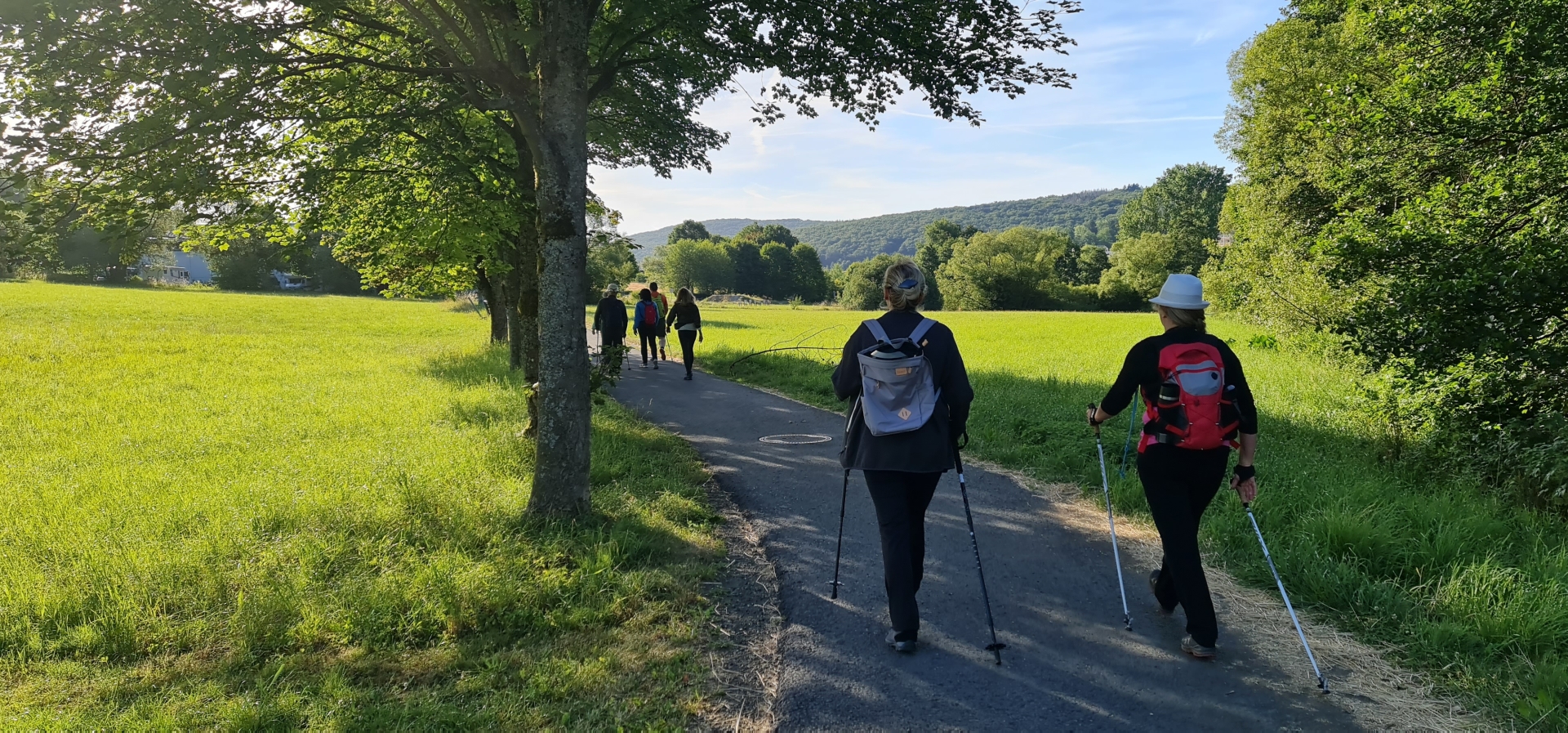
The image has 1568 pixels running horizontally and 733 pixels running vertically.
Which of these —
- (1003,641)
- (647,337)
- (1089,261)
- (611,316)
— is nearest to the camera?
(1003,641)

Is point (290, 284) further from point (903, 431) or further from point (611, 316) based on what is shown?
point (903, 431)

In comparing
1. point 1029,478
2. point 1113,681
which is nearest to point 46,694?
point 1113,681

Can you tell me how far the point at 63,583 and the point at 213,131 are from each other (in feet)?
10.5

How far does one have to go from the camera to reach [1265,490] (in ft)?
21.1

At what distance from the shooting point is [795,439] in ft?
31.4

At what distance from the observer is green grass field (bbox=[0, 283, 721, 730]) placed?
11.6 ft

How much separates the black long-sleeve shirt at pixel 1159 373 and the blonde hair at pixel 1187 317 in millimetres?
24

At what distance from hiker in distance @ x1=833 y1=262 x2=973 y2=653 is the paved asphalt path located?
0.38 meters

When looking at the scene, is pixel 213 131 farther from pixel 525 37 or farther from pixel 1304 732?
pixel 1304 732

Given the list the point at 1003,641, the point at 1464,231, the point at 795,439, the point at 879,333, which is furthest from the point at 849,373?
the point at 1464,231

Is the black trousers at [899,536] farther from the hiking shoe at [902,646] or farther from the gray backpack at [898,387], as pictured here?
the gray backpack at [898,387]

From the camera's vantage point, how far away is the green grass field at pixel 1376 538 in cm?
377

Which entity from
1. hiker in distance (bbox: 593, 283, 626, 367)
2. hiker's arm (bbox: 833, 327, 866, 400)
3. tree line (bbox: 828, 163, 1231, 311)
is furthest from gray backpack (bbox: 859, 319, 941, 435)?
tree line (bbox: 828, 163, 1231, 311)

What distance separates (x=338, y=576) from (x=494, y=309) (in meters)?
17.9
